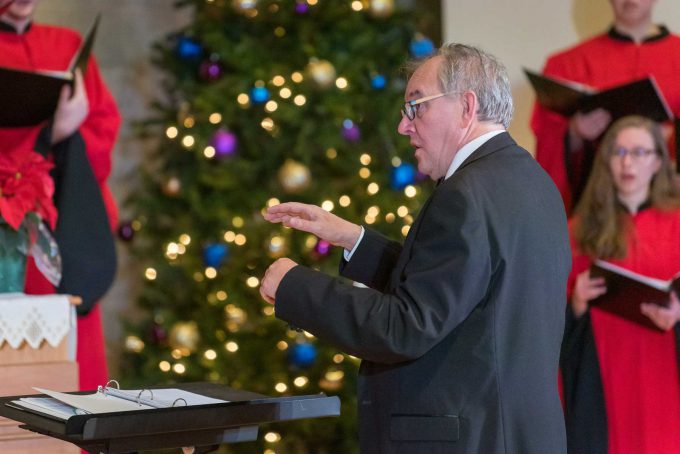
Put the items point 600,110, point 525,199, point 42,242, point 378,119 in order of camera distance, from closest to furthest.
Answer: point 525,199 < point 42,242 < point 600,110 < point 378,119

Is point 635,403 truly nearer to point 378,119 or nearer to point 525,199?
point 378,119

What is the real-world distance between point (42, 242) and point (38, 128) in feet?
2.67

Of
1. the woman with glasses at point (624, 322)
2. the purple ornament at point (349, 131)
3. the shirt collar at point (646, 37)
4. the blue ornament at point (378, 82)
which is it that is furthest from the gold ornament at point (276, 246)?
the shirt collar at point (646, 37)

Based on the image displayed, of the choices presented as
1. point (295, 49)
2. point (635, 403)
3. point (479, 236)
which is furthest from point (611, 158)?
point (479, 236)

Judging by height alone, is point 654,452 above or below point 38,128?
below

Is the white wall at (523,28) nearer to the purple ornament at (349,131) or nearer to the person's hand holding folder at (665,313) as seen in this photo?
the purple ornament at (349,131)

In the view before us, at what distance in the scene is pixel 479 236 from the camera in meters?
2.21

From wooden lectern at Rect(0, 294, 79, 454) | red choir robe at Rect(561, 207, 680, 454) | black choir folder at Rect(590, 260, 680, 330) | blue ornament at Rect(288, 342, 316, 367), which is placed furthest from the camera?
blue ornament at Rect(288, 342, 316, 367)

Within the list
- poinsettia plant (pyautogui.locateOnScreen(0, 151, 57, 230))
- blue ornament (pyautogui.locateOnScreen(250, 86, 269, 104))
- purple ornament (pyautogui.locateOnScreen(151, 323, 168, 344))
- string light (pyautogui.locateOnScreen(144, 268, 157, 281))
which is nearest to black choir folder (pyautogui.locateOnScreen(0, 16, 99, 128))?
poinsettia plant (pyautogui.locateOnScreen(0, 151, 57, 230))

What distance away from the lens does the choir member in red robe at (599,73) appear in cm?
473

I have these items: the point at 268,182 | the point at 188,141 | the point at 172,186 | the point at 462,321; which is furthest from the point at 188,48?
the point at 462,321

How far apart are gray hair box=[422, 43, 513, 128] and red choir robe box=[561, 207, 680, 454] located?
7.33 feet

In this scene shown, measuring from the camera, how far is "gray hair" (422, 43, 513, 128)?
95.6 inches

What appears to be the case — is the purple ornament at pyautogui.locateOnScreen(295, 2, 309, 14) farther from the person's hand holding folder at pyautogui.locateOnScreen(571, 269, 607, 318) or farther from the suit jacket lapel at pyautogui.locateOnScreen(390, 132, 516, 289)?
the suit jacket lapel at pyautogui.locateOnScreen(390, 132, 516, 289)
